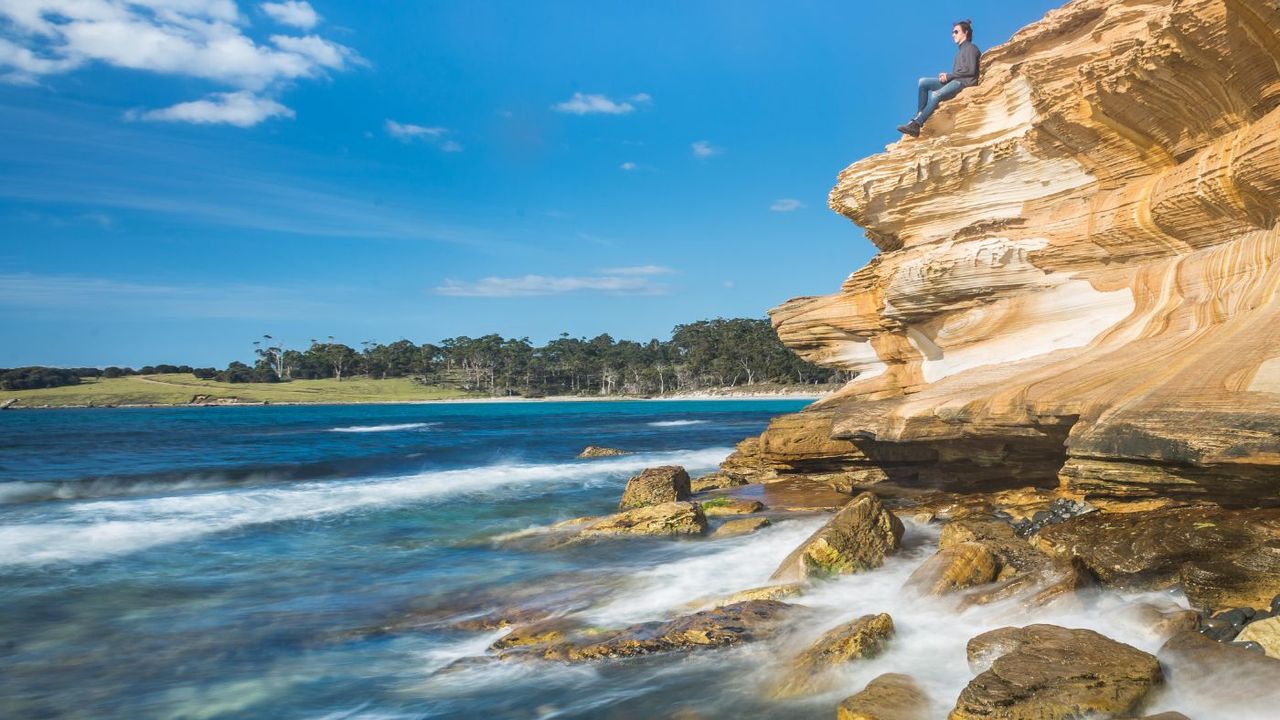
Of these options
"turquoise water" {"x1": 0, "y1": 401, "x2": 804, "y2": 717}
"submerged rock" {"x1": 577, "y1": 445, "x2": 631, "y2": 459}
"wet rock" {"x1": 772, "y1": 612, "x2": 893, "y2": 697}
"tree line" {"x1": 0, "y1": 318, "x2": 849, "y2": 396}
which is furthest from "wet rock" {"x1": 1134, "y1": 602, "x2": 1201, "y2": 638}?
"tree line" {"x1": 0, "y1": 318, "x2": 849, "y2": 396}

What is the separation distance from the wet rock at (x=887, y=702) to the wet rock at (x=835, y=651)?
0.54m

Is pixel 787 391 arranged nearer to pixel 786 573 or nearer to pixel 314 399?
pixel 314 399

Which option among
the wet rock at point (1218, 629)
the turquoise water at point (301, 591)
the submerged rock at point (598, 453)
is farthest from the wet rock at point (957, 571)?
the submerged rock at point (598, 453)

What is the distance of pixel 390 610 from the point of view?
10.0m

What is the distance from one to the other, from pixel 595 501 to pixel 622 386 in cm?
12990

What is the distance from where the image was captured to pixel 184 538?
15.7 m

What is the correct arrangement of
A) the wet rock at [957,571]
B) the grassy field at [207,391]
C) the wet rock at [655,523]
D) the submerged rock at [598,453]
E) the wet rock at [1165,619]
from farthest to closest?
the grassy field at [207,391] → the submerged rock at [598,453] → the wet rock at [655,523] → the wet rock at [957,571] → the wet rock at [1165,619]

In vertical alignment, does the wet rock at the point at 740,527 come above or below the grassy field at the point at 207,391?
below

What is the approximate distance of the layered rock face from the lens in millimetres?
7672

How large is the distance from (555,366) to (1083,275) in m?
143

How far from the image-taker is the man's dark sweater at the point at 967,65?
1409cm

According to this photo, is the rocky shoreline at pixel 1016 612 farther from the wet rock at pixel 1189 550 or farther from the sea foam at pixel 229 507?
the sea foam at pixel 229 507

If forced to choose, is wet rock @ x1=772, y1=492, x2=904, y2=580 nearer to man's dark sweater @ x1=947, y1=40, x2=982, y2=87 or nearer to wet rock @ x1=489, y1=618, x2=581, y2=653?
wet rock @ x1=489, y1=618, x2=581, y2=653

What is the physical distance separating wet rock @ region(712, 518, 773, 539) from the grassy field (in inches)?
4942
